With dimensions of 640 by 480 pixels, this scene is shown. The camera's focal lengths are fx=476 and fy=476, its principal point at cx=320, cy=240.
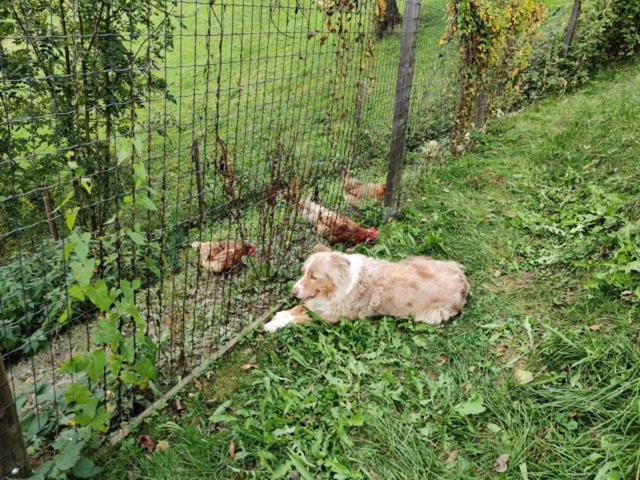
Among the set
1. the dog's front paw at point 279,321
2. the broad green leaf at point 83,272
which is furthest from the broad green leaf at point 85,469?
the dog's front paw at point 279,321

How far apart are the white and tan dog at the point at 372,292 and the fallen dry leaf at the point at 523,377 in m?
0.82

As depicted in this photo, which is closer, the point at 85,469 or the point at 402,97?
the point at 85,469

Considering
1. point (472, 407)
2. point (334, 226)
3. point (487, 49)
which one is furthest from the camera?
point (487, 49)

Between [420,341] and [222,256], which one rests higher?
[222,256]

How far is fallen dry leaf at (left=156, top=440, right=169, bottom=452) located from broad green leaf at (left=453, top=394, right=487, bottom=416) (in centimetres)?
188

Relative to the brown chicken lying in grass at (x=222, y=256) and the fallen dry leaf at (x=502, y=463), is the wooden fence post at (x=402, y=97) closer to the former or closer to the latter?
the brown chicken lying in grass at (x=222, y=256)

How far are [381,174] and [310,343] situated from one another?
364 centimetres

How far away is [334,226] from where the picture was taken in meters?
5.29

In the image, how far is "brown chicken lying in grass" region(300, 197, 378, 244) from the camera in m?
5.29

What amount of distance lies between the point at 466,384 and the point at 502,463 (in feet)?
2.20

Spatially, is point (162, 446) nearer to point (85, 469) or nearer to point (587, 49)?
point (85, 469)

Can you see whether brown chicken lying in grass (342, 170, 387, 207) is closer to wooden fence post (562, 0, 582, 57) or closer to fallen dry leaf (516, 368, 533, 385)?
fallen dry leaf (516, 368, 533, 385)

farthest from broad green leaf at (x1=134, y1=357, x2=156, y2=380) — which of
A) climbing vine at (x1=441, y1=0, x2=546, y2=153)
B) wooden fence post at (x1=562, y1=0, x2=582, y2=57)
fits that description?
wooden fence post at (x1=562, y1=0, x2=582, y2=57)

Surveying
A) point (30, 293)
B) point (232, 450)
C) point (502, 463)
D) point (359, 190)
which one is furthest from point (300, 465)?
point (359, 190)
